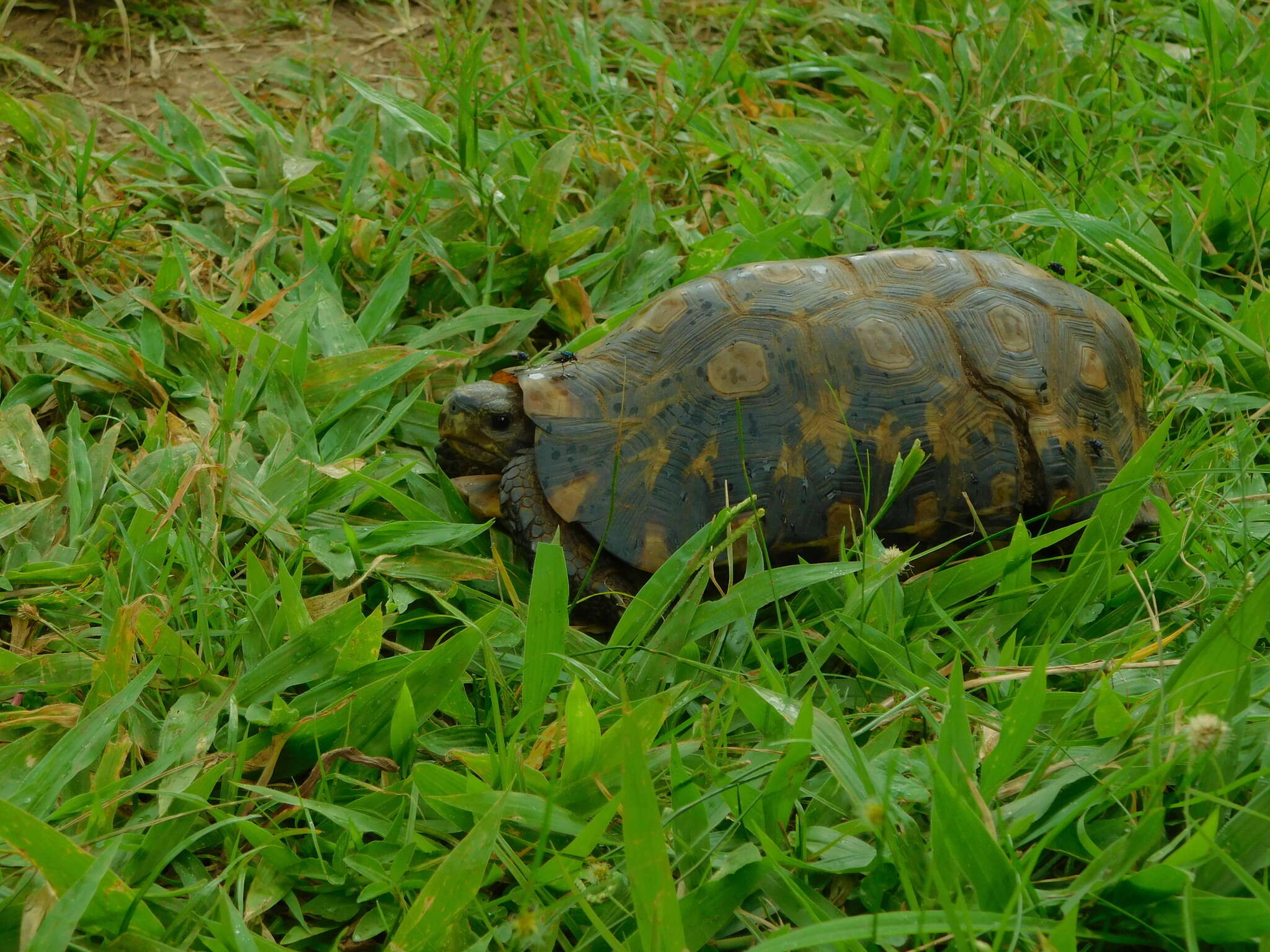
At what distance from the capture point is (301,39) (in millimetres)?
4793

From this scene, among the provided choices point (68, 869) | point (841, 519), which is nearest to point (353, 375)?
point (841, 519)

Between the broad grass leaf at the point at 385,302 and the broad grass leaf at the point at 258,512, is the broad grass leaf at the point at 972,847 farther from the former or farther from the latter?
the broad grass leaf at the point at 385,302

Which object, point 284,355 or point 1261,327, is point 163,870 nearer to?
point 284,355

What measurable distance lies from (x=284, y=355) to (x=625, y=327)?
99cm

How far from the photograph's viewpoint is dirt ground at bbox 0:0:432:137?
433 cm

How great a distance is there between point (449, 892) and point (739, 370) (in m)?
1.39

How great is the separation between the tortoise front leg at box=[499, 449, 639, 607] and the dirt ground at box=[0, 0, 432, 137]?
8.37 ft

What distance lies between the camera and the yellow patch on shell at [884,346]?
2688 mm

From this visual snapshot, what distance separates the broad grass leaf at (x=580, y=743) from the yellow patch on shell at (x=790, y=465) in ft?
2.77

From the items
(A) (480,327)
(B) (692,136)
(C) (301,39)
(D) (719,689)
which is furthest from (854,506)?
(C) (301,39)

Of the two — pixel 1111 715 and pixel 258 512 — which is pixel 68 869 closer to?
pixel 258 512

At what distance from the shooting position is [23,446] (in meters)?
2.86

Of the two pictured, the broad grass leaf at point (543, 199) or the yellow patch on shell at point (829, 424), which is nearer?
the yellow patch on shell at point (829, 424)

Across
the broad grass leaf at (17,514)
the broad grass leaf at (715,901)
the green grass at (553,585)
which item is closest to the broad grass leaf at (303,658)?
the green grass at (553,585)
